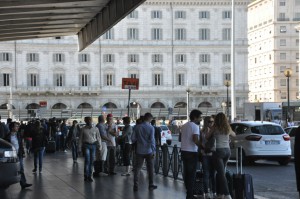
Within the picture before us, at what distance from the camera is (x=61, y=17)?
1025 inches

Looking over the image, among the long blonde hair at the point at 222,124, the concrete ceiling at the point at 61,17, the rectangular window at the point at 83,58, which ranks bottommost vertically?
the long blonde hair at the point at 222,124

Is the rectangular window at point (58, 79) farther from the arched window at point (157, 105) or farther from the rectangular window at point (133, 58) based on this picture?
the arched window at point (157, 105)

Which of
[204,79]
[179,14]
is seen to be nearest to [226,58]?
[204,79]

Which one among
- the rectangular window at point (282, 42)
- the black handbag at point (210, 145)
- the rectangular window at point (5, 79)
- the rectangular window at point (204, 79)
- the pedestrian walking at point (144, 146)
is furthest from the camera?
the rectangular window at point (282, 42)

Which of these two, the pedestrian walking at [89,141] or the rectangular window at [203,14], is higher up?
the rectangular window at [203,14]

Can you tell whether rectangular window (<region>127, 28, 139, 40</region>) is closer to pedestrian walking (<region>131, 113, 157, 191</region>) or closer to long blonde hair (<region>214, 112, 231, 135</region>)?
pedestrian walking (<region>131, 113, 157, 191</region>)

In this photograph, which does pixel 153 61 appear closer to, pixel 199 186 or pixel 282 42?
pixel 282 42

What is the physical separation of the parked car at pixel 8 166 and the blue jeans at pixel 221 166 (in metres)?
4.15

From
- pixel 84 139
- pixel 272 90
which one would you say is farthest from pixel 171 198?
pixel 272 90

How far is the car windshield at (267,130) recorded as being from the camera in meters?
24.3

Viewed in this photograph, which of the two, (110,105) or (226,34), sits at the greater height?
(226,34)

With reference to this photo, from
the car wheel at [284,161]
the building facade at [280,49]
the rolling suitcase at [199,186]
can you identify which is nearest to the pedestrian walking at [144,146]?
the rolling suitcase at [199,186]

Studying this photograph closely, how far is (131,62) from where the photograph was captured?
99125 millimetres

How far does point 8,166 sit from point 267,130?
12704mm
